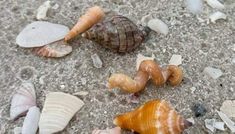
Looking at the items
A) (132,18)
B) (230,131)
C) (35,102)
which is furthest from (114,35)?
(230,131)

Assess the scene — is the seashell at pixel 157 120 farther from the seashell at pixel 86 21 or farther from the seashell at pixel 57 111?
the seashell at pixel 86 21

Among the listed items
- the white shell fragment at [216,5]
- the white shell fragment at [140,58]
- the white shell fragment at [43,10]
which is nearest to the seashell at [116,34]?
the white shell fragment at [140,58]

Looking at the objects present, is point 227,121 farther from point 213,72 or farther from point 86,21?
point 86,21

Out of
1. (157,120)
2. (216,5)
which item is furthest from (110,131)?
(216,5)

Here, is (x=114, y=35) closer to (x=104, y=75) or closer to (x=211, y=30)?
(x=104, y=75)

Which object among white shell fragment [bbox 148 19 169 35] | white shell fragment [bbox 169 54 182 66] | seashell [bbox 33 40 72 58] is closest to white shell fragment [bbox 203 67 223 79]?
white shell fragment [bbox 169 54 182 66]
